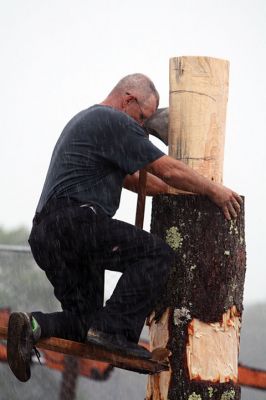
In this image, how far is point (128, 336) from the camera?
371 cm

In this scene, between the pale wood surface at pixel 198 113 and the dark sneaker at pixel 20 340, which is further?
the pale wood surface at pixel 198 113

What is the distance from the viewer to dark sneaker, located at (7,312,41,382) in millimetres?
3521

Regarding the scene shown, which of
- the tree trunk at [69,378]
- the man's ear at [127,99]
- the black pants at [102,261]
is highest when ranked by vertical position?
the man's ear at [127,99]

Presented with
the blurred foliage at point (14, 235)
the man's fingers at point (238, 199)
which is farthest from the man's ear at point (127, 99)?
the blurred foliage at point (14, 235)

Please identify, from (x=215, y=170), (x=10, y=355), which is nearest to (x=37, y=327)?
(x=10, y=355)

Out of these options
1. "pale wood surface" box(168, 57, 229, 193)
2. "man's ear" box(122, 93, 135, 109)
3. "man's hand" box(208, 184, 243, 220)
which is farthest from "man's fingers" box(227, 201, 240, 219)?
"man's ear" box(122, 93, 135, 109)

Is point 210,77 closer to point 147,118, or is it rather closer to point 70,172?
point 147,118

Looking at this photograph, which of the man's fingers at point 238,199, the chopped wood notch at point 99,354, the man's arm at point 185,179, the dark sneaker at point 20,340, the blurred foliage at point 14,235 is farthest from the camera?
the blurred foliage at point 14,235

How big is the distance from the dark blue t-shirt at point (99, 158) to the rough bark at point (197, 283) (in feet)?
1.22

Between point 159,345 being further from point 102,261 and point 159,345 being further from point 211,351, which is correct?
point 102,261

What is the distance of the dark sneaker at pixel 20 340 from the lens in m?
3.52

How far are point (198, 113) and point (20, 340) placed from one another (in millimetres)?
1483

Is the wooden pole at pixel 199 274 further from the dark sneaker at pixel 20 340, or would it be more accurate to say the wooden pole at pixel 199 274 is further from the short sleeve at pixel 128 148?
the dark sneaker at pixel 20 340

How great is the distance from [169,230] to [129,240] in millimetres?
298
